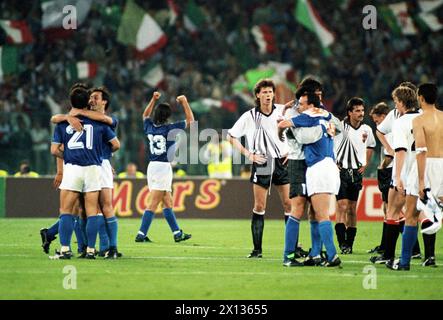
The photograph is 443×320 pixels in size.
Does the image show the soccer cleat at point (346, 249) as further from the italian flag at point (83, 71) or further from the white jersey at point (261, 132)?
the italian flag at point (83, 71)

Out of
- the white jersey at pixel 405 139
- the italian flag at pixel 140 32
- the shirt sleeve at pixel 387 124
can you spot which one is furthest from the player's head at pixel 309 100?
the italian flag at pixel 140 32

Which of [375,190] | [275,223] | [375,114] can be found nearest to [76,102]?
[375,114]

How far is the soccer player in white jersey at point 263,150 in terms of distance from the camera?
14109 mm

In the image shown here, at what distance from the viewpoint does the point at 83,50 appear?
96.7 ft

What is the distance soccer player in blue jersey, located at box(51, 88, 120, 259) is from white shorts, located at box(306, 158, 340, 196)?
9.19 feet

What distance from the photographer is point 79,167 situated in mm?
13055

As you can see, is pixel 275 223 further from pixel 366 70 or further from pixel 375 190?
pixel 366 70

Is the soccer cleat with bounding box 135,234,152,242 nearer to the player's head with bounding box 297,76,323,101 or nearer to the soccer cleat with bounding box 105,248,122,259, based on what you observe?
the soccer cleat with bounding box 105,248,122,259

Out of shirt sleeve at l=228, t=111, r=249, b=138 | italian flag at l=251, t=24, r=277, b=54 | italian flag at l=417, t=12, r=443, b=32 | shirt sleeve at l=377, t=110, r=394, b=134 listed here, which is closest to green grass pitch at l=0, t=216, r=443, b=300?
shirt sleeve at l=228, t=111, r=249, b=138

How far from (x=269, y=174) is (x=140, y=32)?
53.6 feet

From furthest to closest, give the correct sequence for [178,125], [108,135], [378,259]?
[178,125] < [378,259] < [108,135]

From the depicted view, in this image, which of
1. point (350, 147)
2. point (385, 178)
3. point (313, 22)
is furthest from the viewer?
point (313, 22)

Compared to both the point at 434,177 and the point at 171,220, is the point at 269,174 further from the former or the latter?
the point at 171,220

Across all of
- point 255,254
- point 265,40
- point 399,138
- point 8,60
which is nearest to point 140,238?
point 255,254
